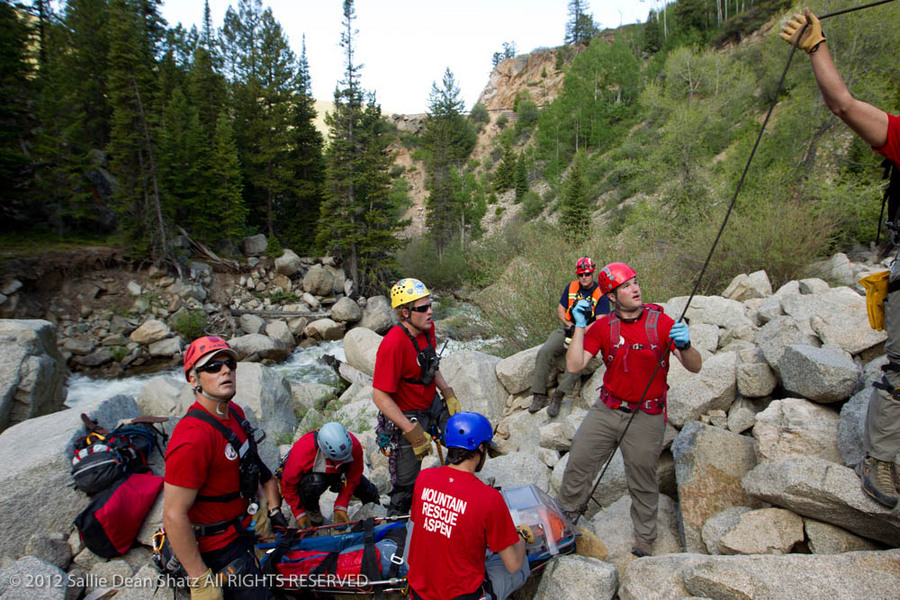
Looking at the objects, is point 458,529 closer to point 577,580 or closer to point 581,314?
point 577,580

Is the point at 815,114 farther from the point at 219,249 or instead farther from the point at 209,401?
the point at 219,249

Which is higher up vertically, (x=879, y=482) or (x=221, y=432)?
(x=221, y=432)

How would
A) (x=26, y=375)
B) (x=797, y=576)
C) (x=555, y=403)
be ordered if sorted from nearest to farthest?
(x=797, y=576)
(x=555, y=403)
(x=26, y=375)

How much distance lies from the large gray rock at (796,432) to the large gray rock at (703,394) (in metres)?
0.90

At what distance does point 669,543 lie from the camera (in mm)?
3773

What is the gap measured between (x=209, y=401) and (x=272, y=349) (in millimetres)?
15893

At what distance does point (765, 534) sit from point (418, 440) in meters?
2.59

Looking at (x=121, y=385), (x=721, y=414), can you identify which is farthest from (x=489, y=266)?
(x=121, y=385)

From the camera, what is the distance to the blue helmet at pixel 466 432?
2.60 metres

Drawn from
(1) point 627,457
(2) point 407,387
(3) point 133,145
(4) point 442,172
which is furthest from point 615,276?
(4) point 442,172

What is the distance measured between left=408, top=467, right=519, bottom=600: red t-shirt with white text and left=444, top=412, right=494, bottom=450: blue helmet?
6.0 inches

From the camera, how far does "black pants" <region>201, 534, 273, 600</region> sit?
2.86 m

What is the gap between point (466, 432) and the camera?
8.59 ft

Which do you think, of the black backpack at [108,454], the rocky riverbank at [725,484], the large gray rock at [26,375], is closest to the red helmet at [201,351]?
the black backpack at [108,454]
